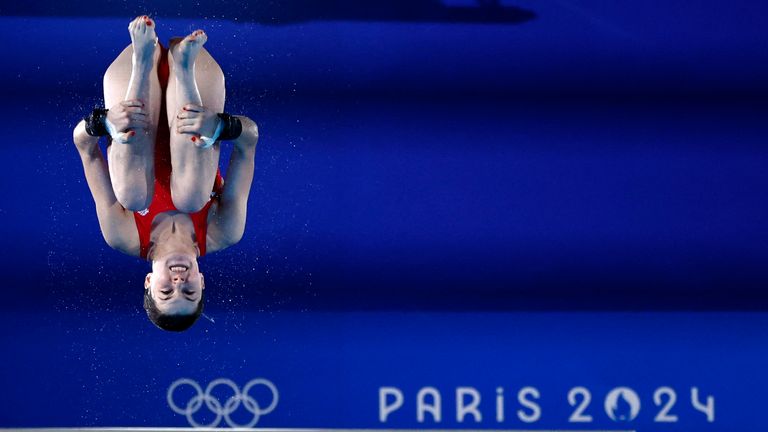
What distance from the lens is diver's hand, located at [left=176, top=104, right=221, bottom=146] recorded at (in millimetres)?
3238

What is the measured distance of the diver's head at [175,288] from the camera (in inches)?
133

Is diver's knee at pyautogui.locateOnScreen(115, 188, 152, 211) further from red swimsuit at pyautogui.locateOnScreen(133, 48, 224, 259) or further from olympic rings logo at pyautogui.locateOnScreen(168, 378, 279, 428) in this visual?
olympic rings logo at pyautogui.locateOnScreen(168, 378, 279, 428)

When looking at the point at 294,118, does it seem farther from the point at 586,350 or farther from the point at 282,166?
the point at 586,350

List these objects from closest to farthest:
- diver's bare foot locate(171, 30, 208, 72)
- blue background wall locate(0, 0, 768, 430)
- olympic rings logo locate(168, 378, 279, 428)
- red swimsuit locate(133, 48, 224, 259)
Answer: diver's bare foot locate(171, 30, 208, 72), red swimsuit locate(133, 48, 224, 259), blue background wall locate(0, 0, 768, 430), olympic rings logo locate(168, 378, 279, 428)

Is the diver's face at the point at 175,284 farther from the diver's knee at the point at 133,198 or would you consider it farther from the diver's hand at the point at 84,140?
the diver's hand at the point at 84,140

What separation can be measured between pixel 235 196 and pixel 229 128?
33cm

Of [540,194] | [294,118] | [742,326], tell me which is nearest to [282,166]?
[294,118]

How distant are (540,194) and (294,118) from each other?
102cm

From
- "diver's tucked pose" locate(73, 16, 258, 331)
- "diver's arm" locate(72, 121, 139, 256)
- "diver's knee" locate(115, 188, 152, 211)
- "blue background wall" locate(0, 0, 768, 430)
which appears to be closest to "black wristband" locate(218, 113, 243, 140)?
"diver's tucked pose" locate(73, 16, 258, 331)

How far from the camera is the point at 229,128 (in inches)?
129

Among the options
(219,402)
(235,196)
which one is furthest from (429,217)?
(219,402)

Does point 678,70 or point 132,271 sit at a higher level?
point 678,70

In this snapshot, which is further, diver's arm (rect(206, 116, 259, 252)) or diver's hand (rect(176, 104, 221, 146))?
diver's arm (rect(206, 116, 259, 252))

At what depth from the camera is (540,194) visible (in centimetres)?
431
